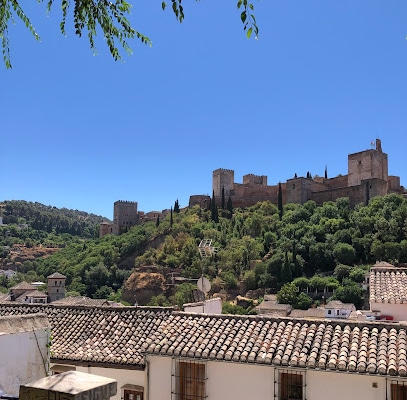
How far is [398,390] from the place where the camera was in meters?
6.70

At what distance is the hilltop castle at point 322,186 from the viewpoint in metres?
70.3

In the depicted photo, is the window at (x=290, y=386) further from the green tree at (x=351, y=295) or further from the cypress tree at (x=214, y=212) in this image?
the cypress tree at (x=214, y=212)

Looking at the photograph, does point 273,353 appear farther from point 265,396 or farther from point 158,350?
point 158,350

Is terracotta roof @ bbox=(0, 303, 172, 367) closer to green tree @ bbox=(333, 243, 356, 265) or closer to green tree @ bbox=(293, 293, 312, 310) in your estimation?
green tree @ bbox=(293, 293, 312, 310)

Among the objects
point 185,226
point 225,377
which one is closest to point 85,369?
point 225,377

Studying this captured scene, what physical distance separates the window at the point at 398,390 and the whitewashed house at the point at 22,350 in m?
5.17

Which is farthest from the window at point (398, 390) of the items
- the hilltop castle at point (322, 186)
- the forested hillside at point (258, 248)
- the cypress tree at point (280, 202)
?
the cypress tree at point (280, 202)

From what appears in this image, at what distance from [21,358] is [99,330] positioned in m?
3.59

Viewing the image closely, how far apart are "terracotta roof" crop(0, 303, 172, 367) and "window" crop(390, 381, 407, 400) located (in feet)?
14.0

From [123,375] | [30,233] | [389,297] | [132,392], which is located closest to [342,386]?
[389,297]

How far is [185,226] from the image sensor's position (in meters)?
81.6

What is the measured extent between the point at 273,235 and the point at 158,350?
61.2m

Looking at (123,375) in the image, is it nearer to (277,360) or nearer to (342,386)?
(277,360)

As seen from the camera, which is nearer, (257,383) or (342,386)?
(342,386)
